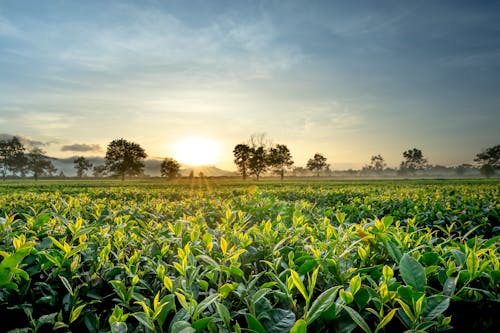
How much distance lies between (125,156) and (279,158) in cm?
4902

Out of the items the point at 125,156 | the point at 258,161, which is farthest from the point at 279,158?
the point at 125,156

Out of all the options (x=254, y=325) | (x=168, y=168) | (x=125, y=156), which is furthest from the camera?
(x=168, y=168)

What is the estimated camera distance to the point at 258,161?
9900 cm

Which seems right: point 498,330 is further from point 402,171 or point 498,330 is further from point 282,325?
point 402,171

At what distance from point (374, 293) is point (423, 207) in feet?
16.4

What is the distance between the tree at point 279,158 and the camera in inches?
4114

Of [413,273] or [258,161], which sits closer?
[413,273]

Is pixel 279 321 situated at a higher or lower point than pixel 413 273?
lower

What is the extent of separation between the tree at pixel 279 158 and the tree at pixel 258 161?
2.98 meters

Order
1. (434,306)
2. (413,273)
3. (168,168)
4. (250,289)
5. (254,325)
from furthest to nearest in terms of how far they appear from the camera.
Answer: (168,168) → (250,289) → (413,273) → (434,306) → (254,325)

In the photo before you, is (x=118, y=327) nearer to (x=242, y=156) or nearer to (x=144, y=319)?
(x=144, y=319)

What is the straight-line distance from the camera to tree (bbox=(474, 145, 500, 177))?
398 ft

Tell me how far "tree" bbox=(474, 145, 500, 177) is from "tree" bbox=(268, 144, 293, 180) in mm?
78444

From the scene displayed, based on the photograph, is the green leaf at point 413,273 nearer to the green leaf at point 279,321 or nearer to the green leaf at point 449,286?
the green leaf at point 449,286
